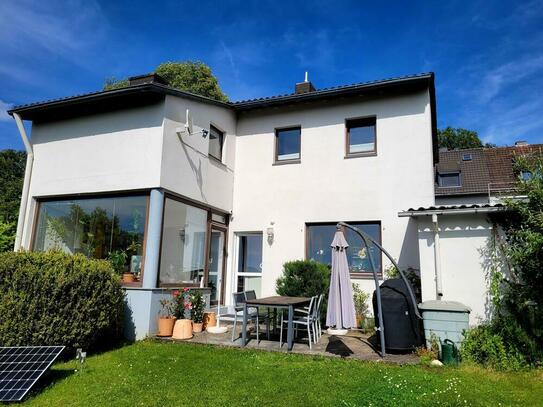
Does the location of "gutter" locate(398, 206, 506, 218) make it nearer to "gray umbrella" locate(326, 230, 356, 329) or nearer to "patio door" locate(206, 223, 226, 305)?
"gray umbrella" locate(326, 230, 356, 329)

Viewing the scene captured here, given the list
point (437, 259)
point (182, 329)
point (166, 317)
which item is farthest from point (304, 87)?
point (182, 329)

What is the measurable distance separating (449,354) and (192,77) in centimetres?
2408

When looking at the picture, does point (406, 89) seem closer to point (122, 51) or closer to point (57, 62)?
point (122, 51)

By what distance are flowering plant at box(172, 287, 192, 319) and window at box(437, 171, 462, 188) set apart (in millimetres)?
20305

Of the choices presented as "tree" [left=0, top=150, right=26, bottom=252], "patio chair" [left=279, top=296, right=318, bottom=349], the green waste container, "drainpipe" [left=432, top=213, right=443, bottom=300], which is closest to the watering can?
the green waste container

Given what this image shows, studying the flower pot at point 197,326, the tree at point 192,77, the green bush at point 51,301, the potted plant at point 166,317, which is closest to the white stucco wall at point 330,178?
the flower pot at point 197,326

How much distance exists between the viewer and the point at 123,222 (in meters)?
9.45

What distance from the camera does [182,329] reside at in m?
8.29

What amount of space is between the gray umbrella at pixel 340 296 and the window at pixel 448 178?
20146mm

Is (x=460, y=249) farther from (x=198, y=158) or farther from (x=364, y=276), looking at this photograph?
(x=198, y=158)

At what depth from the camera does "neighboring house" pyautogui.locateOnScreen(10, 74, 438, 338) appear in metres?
9.30

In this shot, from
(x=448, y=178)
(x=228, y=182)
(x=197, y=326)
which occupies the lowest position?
(x=197, y=326)

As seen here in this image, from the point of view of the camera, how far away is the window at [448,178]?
81.5 feet

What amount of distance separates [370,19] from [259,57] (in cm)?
468
